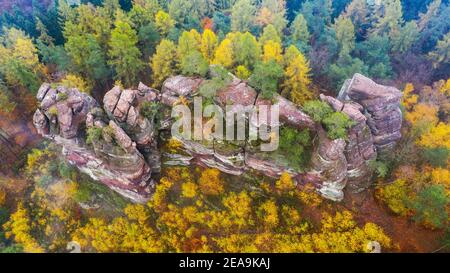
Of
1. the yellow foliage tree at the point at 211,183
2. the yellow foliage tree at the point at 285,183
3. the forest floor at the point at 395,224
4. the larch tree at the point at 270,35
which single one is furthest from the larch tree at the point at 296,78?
the forest floor at the point at 395,224

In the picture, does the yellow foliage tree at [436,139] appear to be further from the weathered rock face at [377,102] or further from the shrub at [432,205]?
the shrub at [432,205]

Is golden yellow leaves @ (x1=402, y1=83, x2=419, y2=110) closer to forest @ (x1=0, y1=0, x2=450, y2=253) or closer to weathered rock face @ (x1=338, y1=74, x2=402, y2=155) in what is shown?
forest @ (x1=0, y1=0, x2=450, y2=253)

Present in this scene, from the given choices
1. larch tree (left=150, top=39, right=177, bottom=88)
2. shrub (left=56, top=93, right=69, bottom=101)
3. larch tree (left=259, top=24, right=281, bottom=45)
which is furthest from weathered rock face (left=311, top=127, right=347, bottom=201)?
shrub (left=56, top=93, right=69, bottom=101)

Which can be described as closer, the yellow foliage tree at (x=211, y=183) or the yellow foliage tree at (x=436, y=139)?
the yellow foliage tree at (x=436, y=139)

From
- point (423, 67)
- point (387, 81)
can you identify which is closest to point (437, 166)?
point (387, 81)

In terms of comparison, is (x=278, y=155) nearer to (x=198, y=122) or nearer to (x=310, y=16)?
(x=198, y=122)

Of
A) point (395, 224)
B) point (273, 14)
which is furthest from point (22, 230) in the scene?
point (395, 224)
